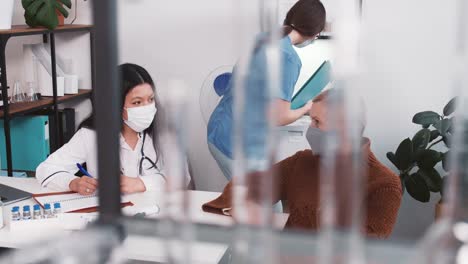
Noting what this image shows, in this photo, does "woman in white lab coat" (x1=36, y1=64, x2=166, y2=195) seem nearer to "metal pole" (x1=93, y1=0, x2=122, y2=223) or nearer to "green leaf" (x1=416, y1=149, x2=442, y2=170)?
"green leaf" (x1=416, y1=149, x2=442, y2=170)

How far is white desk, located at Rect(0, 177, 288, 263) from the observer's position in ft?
0.82

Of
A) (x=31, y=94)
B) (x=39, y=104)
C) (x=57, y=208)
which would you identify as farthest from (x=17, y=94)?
(x=57, y=208)

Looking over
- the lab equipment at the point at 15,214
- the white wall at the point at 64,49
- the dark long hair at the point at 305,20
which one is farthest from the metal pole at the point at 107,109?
the white wall at the point at 64,49

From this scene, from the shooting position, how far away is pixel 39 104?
10.1 ft

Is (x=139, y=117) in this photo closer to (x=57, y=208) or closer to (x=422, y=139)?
(x=57, y=208)

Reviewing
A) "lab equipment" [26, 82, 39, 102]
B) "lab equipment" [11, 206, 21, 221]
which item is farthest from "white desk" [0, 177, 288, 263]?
"lab equipment" [26, 82, 39, 102]

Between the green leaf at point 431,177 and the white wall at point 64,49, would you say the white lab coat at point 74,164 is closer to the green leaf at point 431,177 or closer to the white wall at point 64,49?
the white wall at point 64,49

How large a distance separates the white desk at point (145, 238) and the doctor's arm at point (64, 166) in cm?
4

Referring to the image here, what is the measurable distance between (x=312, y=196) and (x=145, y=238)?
1603 mm

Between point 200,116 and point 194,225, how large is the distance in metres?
2.87

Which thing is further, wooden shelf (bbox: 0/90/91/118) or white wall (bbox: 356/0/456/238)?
wooden shelf (bbox: 0/90/91/118)

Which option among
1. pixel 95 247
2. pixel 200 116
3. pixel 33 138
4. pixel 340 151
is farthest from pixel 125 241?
pixel 33 138

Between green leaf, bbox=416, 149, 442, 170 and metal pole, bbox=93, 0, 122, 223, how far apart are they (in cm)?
253

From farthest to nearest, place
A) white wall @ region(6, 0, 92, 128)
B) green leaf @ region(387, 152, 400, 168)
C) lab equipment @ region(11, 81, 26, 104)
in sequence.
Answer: white wall @ region(6, 0, 92, 128) < lab equipment @ region(11, 81, 26, 104) < green leaf @ region(387, 152, 400, 168)
